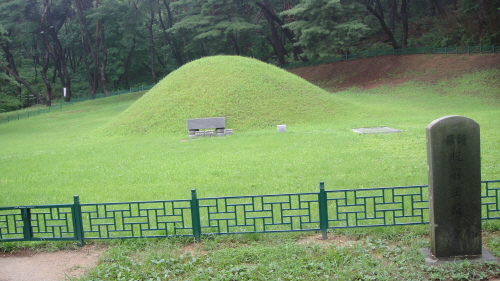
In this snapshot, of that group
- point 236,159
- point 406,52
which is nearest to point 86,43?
point 406,52

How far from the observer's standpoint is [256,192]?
9.54 m

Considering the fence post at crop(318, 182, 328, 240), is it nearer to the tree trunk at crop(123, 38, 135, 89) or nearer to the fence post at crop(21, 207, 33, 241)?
the fence post at crop(21, 207, 33, 241)

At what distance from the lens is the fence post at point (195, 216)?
6.68m

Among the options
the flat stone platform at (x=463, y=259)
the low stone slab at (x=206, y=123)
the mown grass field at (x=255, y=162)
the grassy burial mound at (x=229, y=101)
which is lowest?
the flat stone platform at (x=463, y=259)

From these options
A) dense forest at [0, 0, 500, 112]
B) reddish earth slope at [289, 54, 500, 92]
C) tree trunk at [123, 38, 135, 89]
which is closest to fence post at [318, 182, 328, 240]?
dense forest at [0, 0, 500, 112]

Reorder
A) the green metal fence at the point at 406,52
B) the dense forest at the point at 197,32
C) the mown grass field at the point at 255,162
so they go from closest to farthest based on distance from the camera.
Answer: the mown grass field at the point at 255,162
the green metal fence at the point at 406,52
the dense forest at the point at 197,32

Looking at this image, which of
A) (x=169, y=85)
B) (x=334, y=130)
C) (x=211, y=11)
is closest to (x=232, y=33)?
(x=211, y=11)

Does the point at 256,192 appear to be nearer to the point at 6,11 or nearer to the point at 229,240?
the point at 229,240

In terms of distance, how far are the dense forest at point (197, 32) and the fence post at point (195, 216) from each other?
85.4 feet

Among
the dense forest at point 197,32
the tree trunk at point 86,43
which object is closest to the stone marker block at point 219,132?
the dense forest at point 197,32

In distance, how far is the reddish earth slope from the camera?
31.0 meters

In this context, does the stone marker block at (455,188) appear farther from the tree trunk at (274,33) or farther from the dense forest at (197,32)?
the tree trunk at (274,33)

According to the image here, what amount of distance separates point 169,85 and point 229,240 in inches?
836

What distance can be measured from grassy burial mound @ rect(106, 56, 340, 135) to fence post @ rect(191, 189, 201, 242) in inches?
580
